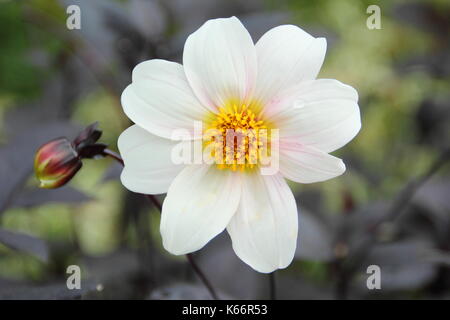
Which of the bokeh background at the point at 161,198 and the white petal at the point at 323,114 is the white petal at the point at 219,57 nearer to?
the white petal at the point at 323,114

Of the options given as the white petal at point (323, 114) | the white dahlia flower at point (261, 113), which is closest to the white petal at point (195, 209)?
the white dahlia flower at point (261, 113)

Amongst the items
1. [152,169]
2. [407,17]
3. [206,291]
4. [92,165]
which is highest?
[407,17]

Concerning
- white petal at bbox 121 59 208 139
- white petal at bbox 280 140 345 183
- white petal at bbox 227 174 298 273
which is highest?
white petal at bbox 121 59 208 139

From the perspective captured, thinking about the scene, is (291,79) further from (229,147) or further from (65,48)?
(65,48)

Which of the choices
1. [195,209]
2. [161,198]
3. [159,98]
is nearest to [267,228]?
[195,209]

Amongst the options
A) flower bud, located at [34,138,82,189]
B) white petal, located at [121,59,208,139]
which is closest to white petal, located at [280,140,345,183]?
white petal, located at [121,59,208,139]

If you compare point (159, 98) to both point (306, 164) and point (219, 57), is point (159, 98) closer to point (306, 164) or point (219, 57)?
point (219, 57)

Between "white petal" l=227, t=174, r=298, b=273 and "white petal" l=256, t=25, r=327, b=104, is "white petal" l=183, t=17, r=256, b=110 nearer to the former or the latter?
"white petal" l=256, t=25, r=327, b=104

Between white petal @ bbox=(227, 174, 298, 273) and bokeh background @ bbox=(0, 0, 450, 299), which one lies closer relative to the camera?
white petal @ bbox=(227, 174, 298, 273)

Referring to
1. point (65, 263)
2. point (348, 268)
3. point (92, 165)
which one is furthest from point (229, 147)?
point (92, 165)
